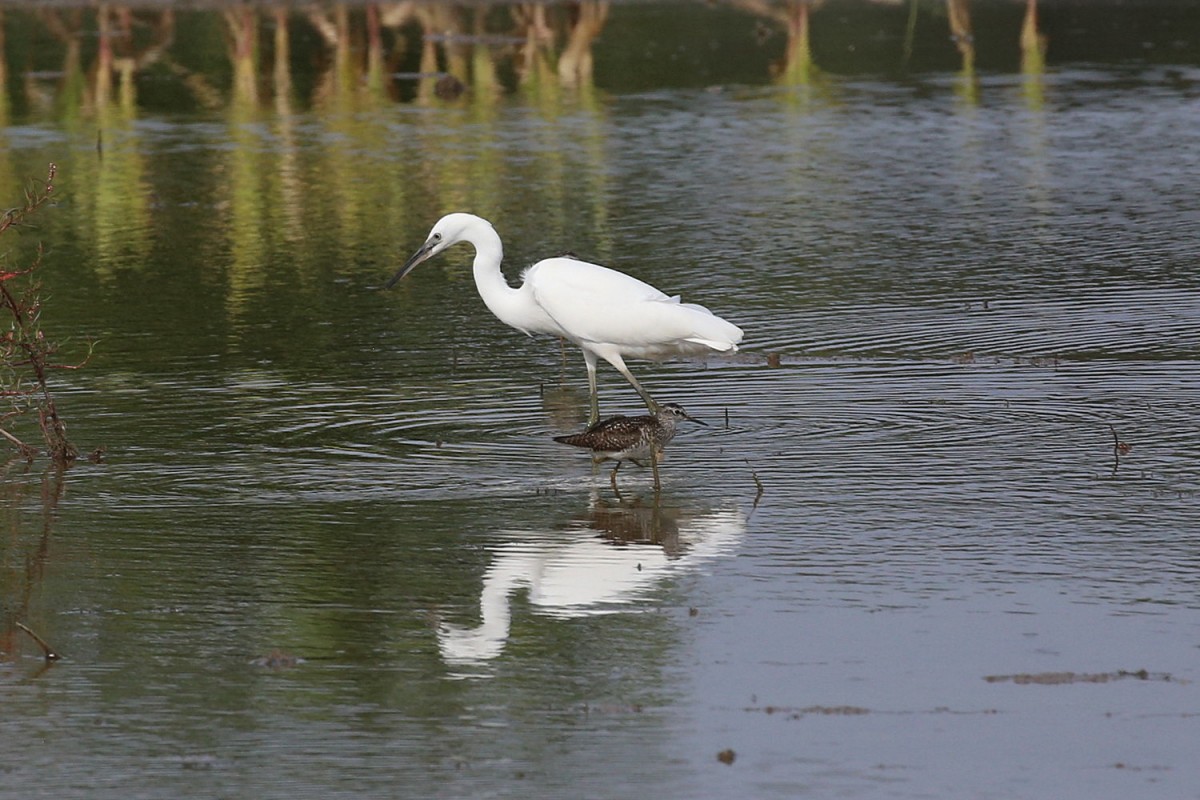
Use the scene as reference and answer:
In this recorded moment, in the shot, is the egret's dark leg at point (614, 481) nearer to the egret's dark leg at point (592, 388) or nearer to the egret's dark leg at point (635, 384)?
the egret's dark leg at point (635, 384)

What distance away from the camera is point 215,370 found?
1238 cm

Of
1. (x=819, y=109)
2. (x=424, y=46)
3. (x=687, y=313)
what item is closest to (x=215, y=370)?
(x=687, y=313)

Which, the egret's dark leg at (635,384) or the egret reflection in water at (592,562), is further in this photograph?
the egret's dark leg at (635,384)

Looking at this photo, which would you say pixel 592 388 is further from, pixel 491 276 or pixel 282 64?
pixel 282 64

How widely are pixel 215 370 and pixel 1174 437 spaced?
18.3ft

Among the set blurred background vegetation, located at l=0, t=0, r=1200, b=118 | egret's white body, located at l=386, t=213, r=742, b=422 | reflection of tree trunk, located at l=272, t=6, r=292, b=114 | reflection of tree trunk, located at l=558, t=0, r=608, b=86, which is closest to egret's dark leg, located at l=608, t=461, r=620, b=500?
egret's white body, located at l=386, t=213, r=742, b=422

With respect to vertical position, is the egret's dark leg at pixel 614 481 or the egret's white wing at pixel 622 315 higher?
the egret's white wing at pixel 622 315

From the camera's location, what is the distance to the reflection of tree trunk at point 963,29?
32375 millimetres

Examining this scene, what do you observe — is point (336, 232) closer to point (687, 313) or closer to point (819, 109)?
point (687, 313)

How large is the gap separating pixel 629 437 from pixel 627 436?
1 cm

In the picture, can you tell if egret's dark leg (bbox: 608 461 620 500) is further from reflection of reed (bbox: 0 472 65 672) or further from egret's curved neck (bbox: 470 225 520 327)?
reflection of reed (bbox: 0 472 65 672)

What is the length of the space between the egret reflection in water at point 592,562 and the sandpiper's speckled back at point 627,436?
0.47 meters

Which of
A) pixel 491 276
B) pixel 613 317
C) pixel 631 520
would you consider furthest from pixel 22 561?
pixel 491 276

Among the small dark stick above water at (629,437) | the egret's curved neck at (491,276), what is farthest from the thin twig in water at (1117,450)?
the egret's curved neck at (491,276)
